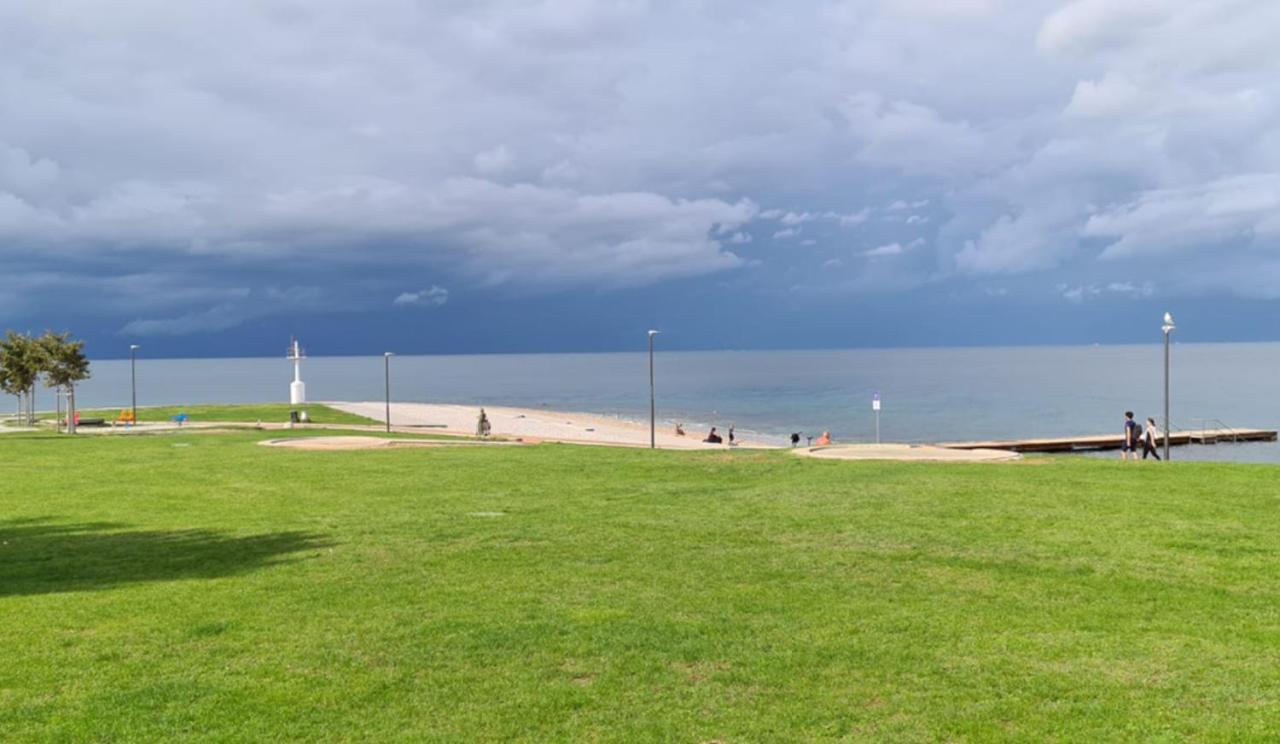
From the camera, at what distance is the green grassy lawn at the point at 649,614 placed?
715 centimetres

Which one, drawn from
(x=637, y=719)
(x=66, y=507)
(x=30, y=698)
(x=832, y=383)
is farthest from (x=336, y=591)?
(x=832, y=383)

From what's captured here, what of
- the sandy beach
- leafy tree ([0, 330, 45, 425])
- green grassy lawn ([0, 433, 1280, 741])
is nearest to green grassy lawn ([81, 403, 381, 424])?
the sandy beach

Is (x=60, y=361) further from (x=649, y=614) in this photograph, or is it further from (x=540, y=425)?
(x=649, y=614)

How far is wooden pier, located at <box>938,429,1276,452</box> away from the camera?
55969 mm

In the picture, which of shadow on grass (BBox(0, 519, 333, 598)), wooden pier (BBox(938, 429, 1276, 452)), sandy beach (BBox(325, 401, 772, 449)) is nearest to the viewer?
shadow on grass (BBox(0, 519, 333, 598))

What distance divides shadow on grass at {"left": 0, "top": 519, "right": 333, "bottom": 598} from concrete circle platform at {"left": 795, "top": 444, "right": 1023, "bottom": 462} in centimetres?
1609

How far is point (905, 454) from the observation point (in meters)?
27.2

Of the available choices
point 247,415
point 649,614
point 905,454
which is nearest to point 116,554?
point 649,614

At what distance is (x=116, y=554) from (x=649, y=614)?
804 centimetres

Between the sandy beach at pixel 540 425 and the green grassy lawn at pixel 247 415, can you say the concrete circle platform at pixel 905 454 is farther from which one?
the green grassy lawn at pixel 247 415

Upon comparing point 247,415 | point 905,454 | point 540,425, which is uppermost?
point 247,415

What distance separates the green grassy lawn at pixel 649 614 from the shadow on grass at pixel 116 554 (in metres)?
0.07

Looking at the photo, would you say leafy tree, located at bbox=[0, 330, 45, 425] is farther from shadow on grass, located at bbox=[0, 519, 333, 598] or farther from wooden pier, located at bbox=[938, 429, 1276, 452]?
wooden pier, located at bbox=[938, 429, 1276, 452]

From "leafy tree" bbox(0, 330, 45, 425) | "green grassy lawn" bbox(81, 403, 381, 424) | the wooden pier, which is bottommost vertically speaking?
the wooden pier
